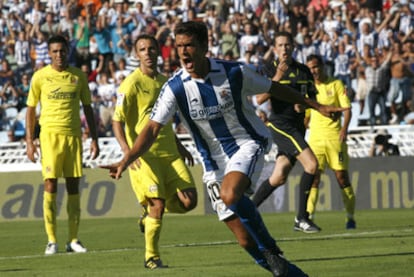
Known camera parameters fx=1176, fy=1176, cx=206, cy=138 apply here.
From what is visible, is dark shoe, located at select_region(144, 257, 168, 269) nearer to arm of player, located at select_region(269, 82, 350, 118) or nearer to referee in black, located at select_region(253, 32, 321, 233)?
arm of player, located at select_region(269, 82, 350, 118)

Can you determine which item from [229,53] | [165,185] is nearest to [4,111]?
[229,53]

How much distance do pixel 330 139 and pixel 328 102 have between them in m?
0.62

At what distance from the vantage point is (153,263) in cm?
1154

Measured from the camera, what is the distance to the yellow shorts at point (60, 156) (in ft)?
46.2

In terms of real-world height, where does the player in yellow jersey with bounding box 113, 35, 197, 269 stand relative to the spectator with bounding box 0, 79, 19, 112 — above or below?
above

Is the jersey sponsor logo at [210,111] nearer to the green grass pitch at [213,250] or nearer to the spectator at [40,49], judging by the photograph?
the green grass pitch at [213,250]

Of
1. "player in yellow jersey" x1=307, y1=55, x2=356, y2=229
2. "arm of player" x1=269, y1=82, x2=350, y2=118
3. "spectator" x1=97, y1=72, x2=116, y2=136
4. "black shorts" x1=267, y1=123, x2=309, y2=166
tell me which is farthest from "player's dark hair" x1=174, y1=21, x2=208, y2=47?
"spectator" x1=97, y1=72, x2=116, y2=136

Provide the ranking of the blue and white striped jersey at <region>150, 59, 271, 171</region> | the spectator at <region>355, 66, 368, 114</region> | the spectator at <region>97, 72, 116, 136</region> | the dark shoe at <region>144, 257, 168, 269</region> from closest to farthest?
the blue and white striped jersey at <region>150, 59, 271, 171</region> → the dark shoe at <region>144, 257, 168, 269</region> → the spectator at <region>355, 66, 368, 114</region> → the spectator at <region>97, 72, 116, 136</region>

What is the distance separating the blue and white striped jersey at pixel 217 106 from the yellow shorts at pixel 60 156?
4.70 meters

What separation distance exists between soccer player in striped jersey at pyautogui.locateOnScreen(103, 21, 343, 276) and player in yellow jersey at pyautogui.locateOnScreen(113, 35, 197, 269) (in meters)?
2.50

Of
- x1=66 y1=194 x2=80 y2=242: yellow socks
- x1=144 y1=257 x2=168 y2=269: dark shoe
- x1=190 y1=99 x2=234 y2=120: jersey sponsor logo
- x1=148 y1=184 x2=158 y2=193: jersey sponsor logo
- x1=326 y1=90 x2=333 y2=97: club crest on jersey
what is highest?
x1=190 y1=99 x2=234 y2=120: jersey sponsor logo

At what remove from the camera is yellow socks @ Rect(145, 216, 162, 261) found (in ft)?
38.1

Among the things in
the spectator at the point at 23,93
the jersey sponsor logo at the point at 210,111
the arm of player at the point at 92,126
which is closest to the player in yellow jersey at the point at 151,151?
the arm of player at the point at 92,126

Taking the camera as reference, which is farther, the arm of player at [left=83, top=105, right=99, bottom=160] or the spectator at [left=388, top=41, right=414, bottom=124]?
the spectator at [left=388, top=41, right=414, bottom=124]
